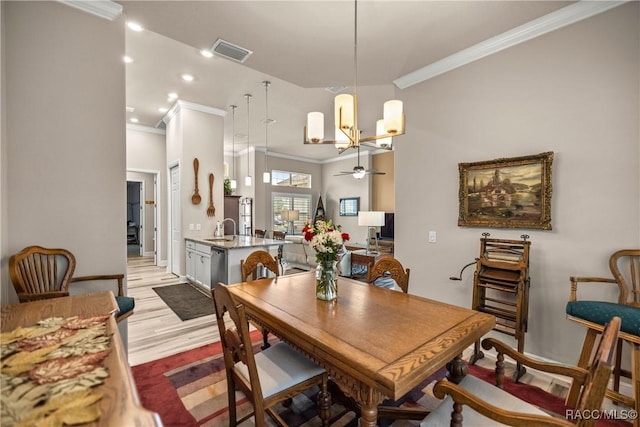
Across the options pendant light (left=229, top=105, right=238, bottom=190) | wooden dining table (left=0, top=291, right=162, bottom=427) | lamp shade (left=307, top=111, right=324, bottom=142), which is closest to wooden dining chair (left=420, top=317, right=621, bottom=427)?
wooden dining table (left=0, top=291, right=162, bottom=427)

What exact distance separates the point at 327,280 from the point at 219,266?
9.39 ft

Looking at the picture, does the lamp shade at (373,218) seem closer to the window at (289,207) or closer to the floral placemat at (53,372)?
the window at (289,207)

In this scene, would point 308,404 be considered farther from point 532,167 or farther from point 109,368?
point 532,167

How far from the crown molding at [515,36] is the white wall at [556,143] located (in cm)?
6

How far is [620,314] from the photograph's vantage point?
183 centimetres

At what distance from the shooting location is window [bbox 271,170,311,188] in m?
9.41

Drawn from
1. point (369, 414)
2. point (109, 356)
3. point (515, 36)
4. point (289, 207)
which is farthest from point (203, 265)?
point (289, 207)

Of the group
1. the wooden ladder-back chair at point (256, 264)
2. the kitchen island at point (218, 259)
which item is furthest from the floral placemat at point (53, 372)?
the kitchen island at point (218, 259)

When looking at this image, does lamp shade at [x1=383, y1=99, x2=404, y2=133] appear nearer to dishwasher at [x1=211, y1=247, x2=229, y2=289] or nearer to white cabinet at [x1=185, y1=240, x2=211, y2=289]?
dishwasher at [x1=211, y1=247, x2=229, y2=289]

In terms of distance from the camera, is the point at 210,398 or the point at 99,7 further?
the point at 99,7

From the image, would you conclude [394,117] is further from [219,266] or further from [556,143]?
[219,266]

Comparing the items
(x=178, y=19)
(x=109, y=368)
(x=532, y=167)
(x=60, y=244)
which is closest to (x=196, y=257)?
(x=60, y=244)

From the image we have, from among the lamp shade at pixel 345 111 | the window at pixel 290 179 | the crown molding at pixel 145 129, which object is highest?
the crown molding at pixel 145 129

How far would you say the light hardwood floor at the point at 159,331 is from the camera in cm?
A: 277
